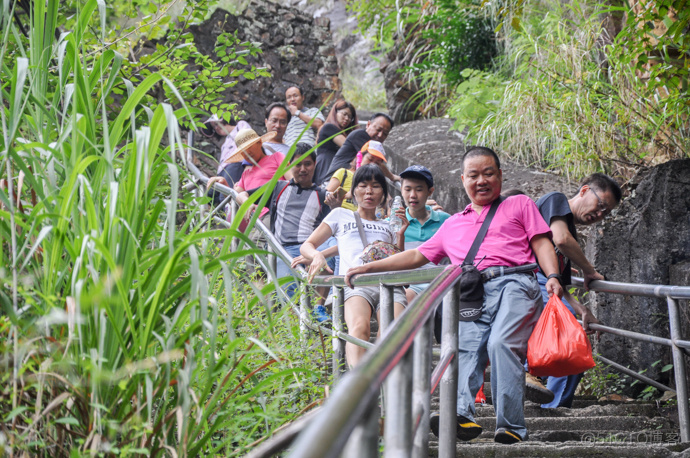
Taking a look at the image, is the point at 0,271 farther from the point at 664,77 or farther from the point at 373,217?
the point at 664,77

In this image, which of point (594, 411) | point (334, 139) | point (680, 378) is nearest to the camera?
point (680, 378)

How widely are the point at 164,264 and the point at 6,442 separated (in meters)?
0.45

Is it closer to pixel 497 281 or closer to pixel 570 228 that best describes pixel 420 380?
pixel 497 281

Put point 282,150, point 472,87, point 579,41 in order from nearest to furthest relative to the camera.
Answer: point 282,150 < point 579,41 < point 472,87

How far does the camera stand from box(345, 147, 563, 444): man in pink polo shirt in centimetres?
294

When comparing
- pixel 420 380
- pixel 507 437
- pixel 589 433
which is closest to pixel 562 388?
pixel 589 433


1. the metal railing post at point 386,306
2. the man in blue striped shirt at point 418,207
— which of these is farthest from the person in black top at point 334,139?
the metal railing post at point 386,306

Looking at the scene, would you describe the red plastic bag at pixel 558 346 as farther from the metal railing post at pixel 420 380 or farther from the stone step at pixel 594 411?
the metal railing post at pixel 420 380

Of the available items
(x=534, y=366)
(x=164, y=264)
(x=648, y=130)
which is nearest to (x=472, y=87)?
(x=648, y=130)

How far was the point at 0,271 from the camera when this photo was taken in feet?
4.65

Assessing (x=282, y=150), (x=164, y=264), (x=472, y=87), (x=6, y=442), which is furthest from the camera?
(x=472, y=87)

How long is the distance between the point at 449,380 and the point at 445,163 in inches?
228

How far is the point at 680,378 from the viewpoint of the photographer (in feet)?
10.5

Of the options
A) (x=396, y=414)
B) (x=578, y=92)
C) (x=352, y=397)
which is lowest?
(x=396, y=414)
